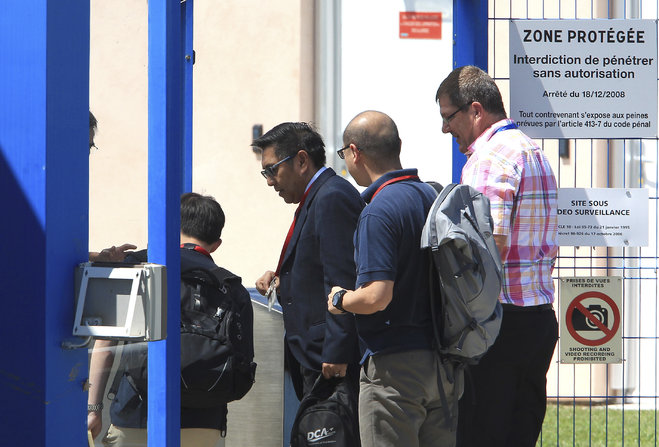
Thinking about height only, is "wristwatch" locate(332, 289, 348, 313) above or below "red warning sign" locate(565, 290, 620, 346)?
above

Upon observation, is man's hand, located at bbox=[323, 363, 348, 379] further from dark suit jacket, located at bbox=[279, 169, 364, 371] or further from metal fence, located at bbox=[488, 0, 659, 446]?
metal fence, located at bbox=[488, 0, 659, 446]

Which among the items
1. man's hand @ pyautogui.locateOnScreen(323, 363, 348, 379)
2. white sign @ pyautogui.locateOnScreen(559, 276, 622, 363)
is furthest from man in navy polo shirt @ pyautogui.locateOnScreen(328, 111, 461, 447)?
white sign @ pyautogui.locateOnScreen(559, 276, 622, 363)

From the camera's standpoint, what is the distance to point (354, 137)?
322 centimetres

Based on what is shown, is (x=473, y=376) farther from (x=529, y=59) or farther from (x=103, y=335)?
(x=103, y=335)

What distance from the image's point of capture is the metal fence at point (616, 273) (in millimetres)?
4277

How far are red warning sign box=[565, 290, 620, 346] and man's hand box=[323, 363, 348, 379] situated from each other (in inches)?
52.5

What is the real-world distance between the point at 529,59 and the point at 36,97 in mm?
2558

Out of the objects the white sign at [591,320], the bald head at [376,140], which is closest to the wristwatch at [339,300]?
the bald head at [376,140]

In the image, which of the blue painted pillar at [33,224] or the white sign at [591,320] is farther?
the white sign at [591,320]

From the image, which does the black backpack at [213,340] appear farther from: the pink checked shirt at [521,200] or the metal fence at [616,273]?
the metal fence at [616,273]

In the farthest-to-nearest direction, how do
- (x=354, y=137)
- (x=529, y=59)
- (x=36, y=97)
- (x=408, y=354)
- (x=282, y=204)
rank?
(x=282, y=204)
(x=529, y=59)
(x=354, y=137)
(x=408, y=354)
(x=36, y=97)

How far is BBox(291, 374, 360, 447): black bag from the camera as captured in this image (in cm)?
319

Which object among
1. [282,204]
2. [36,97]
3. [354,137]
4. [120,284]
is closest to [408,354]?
[354,137]

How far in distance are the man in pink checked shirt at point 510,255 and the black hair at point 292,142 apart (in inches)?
20.0
